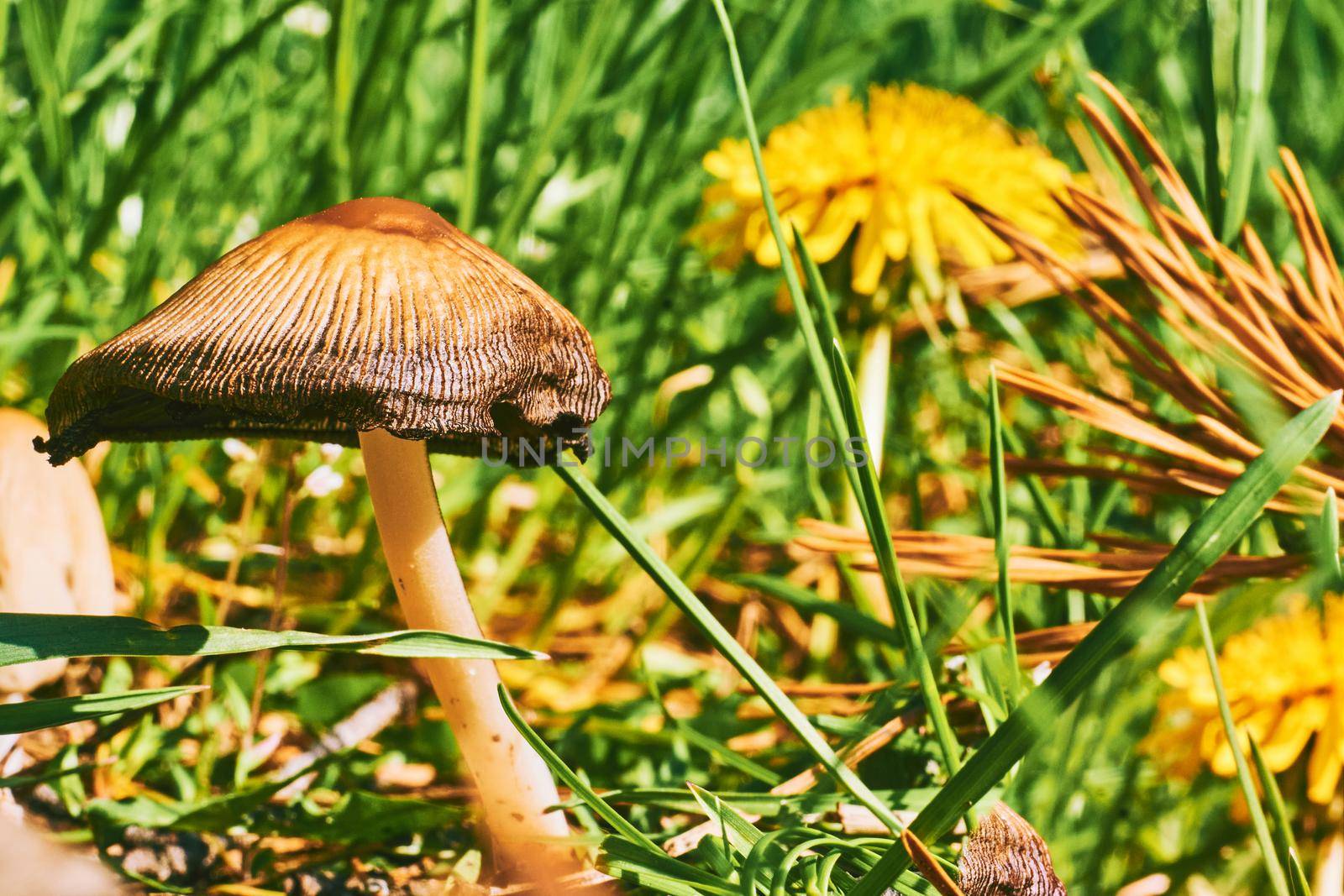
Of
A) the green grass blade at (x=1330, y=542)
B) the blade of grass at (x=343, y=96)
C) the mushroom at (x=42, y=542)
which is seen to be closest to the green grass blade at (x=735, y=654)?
the green grass blade at (x=1330, y=542)

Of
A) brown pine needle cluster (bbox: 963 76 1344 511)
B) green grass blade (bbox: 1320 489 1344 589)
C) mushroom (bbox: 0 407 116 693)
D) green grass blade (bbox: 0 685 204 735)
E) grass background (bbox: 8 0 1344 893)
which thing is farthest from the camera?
grass background (bbox: 8 0 1344 893)

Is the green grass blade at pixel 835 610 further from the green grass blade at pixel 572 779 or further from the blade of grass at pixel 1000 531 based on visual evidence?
the green grass blade at pixel 572 779

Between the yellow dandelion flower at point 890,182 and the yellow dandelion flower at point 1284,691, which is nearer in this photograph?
the yellow dandelion flower at point 1284,691

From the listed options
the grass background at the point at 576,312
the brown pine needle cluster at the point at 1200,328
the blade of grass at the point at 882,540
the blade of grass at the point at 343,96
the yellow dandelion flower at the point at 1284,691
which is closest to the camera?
the blade of grass at the point at 882,540

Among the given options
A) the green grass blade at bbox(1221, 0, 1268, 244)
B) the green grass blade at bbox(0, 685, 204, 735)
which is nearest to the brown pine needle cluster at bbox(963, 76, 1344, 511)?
the green grass blade at bbox(1221, 0, 1268, 244)

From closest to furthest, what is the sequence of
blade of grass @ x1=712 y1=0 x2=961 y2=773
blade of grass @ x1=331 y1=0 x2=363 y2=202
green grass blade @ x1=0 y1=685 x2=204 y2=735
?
green grass blade @ x1=0 y1=685 x2=204 y2=735 < blade of grass @ x1=712 y1=0 x2=961 y2=773 < blade of grass @ x1=331 y1=0 x2=363 y2=202

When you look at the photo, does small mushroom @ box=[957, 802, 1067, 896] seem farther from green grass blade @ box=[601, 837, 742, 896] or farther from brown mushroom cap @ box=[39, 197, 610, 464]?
brown mushroom cap @ box=[39, 197, 610, 464]

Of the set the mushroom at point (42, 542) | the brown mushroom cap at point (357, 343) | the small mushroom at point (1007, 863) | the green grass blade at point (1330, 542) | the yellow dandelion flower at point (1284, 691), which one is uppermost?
the brown mushroom cap at point (357, 343)
